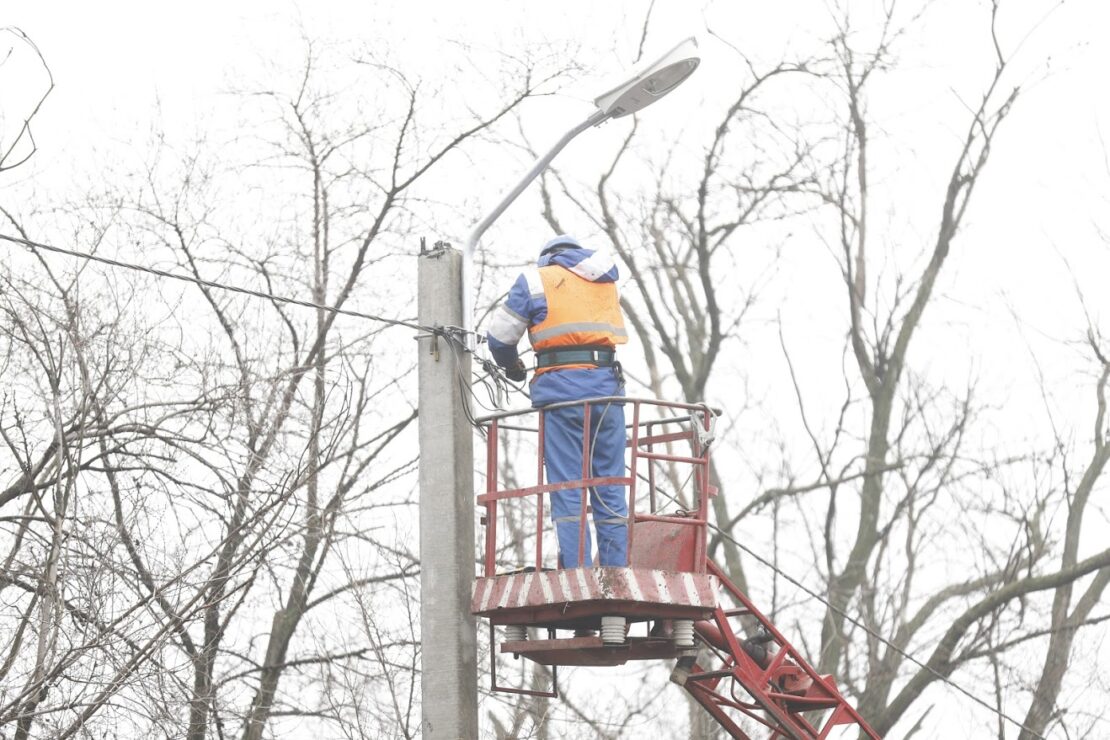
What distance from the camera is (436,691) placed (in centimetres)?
791

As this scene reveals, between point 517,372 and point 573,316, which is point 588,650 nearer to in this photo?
point 517,372

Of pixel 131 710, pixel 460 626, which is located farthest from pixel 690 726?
pixel 460 626

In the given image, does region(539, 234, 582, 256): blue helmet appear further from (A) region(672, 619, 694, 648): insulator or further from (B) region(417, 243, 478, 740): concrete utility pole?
(A) region(672, 619, 694, 648): insulator

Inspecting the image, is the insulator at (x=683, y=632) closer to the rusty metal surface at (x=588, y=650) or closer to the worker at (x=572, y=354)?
the rusty metal surface at (x=588, y=650)

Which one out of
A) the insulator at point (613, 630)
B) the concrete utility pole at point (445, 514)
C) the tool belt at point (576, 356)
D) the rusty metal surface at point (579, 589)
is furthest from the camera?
the tool belt at point (576, 356)

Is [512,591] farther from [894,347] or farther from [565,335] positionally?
[894,347]

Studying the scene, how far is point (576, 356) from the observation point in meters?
8.82

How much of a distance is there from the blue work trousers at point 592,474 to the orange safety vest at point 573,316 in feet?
0.95

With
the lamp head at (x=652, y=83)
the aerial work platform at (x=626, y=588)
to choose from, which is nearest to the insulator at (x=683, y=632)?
the aerial work platform at (x=626, y=588)

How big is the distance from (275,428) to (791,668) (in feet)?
15.2

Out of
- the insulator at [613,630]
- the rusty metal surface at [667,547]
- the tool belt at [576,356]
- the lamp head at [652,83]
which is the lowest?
the insulator at [613,630]

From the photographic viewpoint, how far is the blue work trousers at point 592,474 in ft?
28.0

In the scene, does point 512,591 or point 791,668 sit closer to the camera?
point 512,591

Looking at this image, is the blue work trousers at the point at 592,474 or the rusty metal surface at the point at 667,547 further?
the rusty metal surface at the point at 667,547
